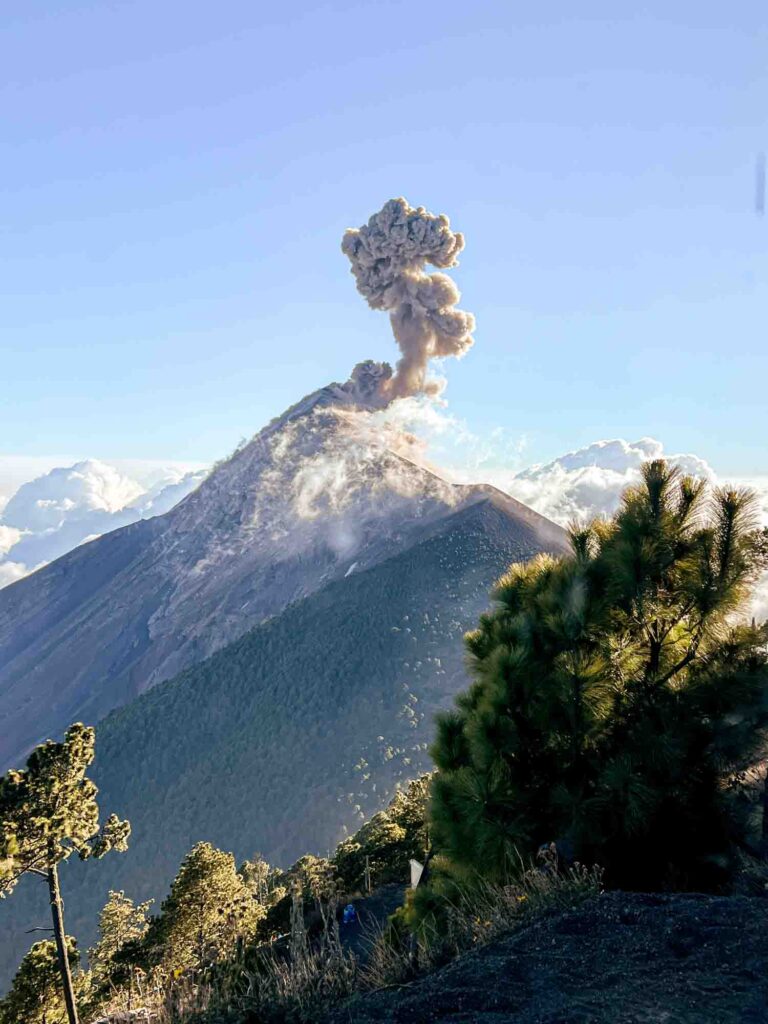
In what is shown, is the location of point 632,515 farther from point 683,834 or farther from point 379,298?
point 379,298

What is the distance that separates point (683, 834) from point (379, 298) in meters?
92.6

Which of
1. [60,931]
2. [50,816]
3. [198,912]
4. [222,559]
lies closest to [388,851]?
[198,912]

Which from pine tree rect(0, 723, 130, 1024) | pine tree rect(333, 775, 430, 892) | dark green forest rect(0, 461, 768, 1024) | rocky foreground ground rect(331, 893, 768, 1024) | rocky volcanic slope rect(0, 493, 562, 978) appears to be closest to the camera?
rocky foreground ground rect(331, 893, 768, 1024)

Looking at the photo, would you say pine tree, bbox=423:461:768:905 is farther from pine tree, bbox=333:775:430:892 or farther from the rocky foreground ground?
pine tree, bbox=333:775:430:892

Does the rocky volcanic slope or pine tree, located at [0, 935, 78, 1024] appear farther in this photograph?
the rocky volcanic slope

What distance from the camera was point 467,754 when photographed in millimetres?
→ 10391

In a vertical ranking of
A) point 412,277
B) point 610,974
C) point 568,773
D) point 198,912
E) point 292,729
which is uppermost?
point 412,277

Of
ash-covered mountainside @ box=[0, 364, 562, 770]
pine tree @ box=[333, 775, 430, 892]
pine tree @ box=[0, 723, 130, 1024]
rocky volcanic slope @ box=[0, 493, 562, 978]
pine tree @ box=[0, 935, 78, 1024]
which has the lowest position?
pine tree @ box=[0, 935, 78, 1024]

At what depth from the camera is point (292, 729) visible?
55.1m

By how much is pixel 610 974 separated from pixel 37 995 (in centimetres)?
1566

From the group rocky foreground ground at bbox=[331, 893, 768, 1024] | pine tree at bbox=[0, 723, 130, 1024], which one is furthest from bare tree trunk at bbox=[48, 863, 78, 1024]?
rocky foreground ground at bbox=[331, 893, 768, 1024]

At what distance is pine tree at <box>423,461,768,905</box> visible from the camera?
8.96 m

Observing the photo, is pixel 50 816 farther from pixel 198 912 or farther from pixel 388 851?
pixel 388 851

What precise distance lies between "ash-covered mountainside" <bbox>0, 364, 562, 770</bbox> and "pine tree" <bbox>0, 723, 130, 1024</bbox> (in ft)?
217
